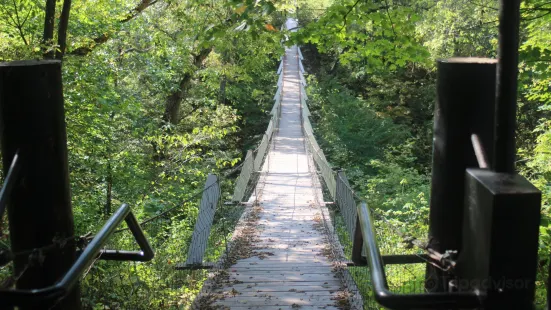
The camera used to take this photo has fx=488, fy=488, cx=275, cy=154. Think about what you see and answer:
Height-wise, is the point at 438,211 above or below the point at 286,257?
above

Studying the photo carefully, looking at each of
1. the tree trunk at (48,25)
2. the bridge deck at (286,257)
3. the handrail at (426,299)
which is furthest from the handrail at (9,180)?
the tree trunk at (48,25)

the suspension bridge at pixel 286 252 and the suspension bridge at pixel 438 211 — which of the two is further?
the suspension bridge at pixel 286 252

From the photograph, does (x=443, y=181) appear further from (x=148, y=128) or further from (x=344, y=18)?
(x=148, y=128)

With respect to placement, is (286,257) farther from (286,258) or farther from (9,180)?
(9,180)

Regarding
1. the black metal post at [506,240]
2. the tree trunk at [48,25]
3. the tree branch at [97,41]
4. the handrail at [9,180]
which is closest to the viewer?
the black metal post at [506,240]

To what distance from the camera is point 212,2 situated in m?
9.97

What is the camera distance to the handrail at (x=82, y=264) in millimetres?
1397

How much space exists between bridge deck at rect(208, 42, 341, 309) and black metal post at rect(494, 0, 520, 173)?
2.67m

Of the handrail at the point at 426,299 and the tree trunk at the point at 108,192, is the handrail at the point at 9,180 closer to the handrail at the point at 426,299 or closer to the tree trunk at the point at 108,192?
the handrail at the point at 426,299

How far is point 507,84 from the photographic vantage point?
1.34 metres

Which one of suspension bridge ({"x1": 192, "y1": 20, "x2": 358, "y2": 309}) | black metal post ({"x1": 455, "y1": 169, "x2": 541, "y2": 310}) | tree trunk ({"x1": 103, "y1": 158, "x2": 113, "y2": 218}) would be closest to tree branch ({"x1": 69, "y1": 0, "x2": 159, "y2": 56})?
tree trunk ({"x1": 103, "y1": 158, "x2": 113, "y2": 218})

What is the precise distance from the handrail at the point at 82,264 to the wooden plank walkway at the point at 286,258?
1.74 m

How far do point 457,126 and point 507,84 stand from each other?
11.3 inches

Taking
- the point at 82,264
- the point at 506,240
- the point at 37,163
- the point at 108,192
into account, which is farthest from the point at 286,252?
the point at 506,240
